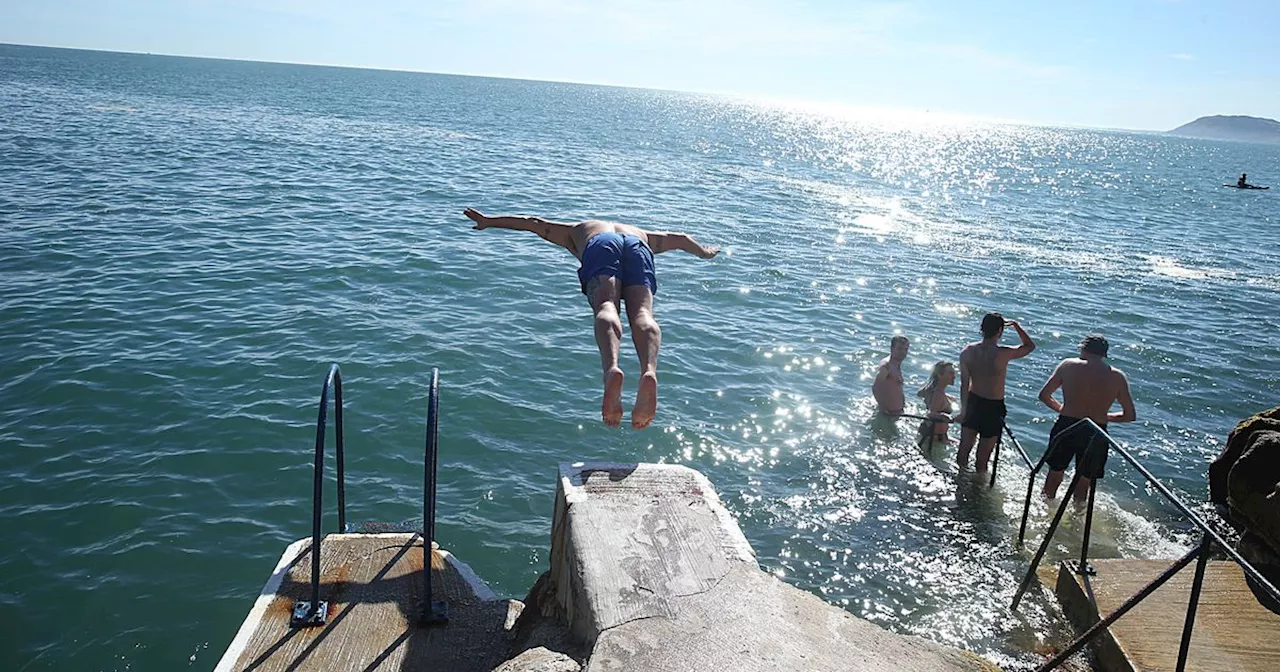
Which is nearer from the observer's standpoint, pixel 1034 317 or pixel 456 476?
pixel 456 476

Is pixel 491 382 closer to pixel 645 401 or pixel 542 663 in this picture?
pixel 645 401

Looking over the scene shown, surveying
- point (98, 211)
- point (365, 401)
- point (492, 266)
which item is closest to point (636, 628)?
point (365, 401)

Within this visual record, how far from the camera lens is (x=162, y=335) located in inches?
517

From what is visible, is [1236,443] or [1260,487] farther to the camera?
[1236,443]

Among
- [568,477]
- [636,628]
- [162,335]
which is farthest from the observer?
[162,335]

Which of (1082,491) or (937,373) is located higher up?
(937,373)

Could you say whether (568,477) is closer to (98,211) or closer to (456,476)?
(456,476)

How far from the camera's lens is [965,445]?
10.6m

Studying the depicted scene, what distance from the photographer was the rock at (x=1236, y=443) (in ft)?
15.1

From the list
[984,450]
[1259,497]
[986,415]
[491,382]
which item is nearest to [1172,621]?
[1259,497]

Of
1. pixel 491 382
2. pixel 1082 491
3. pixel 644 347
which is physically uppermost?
pixel 644 347

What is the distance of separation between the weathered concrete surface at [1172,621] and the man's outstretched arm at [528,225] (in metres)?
5.33

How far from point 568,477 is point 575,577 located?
918 millimetres

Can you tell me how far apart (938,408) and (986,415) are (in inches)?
46.7
